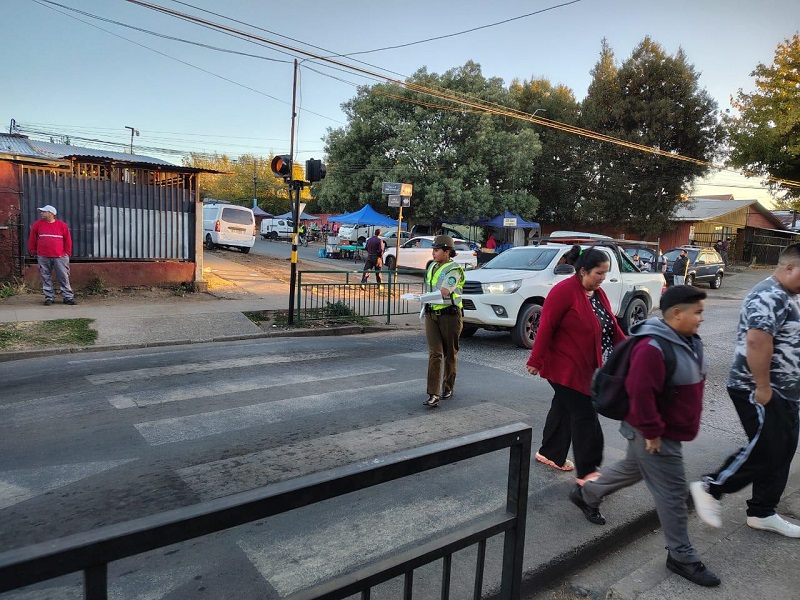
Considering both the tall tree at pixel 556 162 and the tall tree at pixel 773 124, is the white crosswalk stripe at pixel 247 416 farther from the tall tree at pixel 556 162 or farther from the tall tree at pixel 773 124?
the tall tree at pixel 556 162

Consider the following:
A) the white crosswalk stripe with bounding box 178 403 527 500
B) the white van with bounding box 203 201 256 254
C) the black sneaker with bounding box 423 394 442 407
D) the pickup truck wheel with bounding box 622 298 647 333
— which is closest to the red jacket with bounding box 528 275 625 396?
the white crosswalk stripe with bounding box 178 403 527 500

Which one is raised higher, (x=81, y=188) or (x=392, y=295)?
(x=81, y=188)

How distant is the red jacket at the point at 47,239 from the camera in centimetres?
1088

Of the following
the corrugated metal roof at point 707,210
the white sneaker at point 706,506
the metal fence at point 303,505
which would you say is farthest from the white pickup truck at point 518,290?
the corrugated metal roof at point 707,210

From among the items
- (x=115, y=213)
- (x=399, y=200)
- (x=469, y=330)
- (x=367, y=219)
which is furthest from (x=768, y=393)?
(x=367, y=219)

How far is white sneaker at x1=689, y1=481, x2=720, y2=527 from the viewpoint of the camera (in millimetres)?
3332

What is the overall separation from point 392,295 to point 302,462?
814 cm

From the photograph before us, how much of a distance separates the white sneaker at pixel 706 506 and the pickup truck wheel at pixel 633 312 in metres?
7.42

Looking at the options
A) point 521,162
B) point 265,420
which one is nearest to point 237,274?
point 265,420

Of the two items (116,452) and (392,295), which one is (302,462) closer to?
(116,452)

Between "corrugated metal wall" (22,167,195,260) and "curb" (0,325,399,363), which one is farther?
"corrugated metal wall" (22,167,195,260)

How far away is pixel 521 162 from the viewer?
102 feet

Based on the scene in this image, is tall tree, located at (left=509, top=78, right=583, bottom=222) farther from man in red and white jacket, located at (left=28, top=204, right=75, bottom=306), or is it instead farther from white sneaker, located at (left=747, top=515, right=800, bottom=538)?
white sneaker, located at (left=747, top=515, right=800, bottom=538)

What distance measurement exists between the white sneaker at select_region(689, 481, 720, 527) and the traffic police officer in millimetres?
2824
